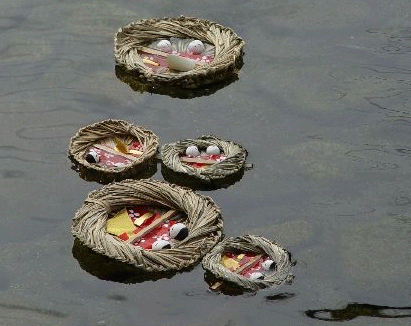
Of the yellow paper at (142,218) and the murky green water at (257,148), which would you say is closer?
the murky green water at (257,148)

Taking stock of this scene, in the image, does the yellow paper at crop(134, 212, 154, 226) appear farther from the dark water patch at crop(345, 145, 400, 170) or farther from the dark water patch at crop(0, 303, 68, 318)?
the dark water patch at crop(345, 145, 400, 170)

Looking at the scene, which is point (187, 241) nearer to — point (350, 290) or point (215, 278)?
point (215, 278)

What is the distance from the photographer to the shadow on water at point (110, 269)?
2955mm

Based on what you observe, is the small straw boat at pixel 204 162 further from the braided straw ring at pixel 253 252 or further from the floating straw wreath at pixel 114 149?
the braided straw ring at pixel 253 252

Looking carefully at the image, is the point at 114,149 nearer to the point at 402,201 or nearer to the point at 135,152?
the point at 135,152

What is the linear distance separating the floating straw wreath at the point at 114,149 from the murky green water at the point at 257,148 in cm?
7

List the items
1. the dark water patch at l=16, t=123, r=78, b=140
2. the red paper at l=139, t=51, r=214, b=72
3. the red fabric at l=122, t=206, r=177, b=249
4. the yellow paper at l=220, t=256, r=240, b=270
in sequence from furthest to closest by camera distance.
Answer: the red paper at l=139, t=51, r=214, b=72 → the dark water patch at l=16, t=123, r=78, b=140 → the red fabric at l=122, t=206, r=177, b=249 → the yellow paper at l=220, t=256, r=240, b=270

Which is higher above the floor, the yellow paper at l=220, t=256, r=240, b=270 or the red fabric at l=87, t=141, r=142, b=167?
the red fabric at l=87, t=141, r=142, b=167

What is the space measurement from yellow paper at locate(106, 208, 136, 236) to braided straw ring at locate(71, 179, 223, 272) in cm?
2

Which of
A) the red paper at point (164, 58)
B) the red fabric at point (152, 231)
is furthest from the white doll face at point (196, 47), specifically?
the red fabric at point (152, 231)

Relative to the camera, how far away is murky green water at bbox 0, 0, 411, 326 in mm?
2875

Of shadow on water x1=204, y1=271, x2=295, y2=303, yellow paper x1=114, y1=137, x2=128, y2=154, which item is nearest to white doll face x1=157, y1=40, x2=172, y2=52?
yellow paper x1=114, y1=137, x2=128, y2=154

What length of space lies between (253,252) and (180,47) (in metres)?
1.22

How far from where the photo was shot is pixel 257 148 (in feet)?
11.4
